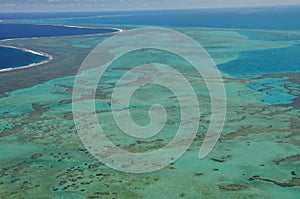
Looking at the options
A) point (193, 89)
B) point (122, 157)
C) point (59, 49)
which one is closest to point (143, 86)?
point (193, 89)

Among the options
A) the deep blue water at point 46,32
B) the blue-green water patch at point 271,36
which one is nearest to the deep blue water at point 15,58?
the deep blue water at point 46,32

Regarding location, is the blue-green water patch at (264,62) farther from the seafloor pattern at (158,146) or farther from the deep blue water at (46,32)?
the deep blue water at (46,32)

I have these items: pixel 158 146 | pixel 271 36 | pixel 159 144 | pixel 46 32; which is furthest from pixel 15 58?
pixel 271 36

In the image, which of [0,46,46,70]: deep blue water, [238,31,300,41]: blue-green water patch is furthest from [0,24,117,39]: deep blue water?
[238,31,300,41]: blue-green water patch

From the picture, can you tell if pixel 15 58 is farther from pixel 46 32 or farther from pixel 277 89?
pixel 46 32

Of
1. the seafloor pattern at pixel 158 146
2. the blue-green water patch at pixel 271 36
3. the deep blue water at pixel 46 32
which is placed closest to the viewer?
the seafloor pattern at pixel 158 146
